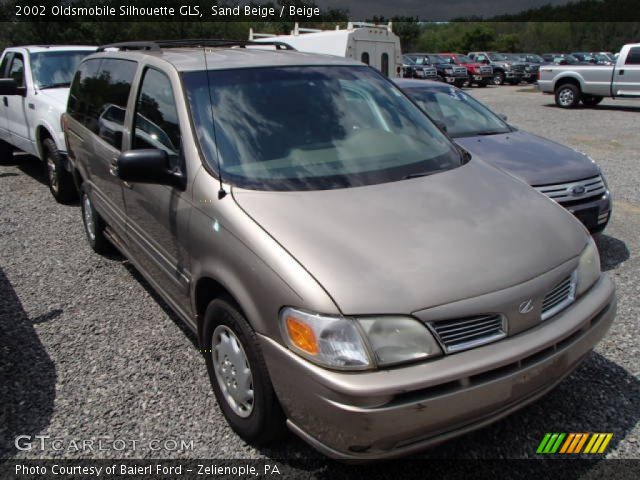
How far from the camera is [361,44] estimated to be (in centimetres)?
1388

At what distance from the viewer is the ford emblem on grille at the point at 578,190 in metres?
4.52

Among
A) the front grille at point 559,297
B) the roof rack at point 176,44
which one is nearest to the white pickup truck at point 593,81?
the roof rack at point 176,44

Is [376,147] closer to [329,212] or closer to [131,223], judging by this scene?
[329,212]

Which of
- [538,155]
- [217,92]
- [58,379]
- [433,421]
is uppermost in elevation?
[217,92]

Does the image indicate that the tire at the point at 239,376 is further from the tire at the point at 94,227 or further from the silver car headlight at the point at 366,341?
the tire at the point at 94,227

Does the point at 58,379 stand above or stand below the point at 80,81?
below

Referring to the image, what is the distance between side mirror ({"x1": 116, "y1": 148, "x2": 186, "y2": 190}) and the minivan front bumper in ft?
3.64

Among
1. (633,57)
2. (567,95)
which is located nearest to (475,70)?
(567,95)

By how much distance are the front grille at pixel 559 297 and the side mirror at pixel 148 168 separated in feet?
6.00

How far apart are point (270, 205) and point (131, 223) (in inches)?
64.9

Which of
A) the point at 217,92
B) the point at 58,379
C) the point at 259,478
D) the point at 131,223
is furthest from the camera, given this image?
the point at 131,223

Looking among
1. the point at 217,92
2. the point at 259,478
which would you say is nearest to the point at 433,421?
the point at 259,478

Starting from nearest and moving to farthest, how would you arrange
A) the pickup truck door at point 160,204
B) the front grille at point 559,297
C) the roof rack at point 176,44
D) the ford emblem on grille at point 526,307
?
the ford emblem on grille at point 526,307
the front grille at point 559,297
the pickup truck door at point 160,204
the roof rack at point 176,44

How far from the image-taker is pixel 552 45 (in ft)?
218
